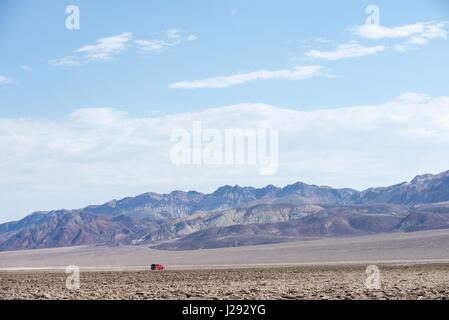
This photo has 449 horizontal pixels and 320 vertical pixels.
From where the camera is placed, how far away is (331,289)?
2997 centimetres
